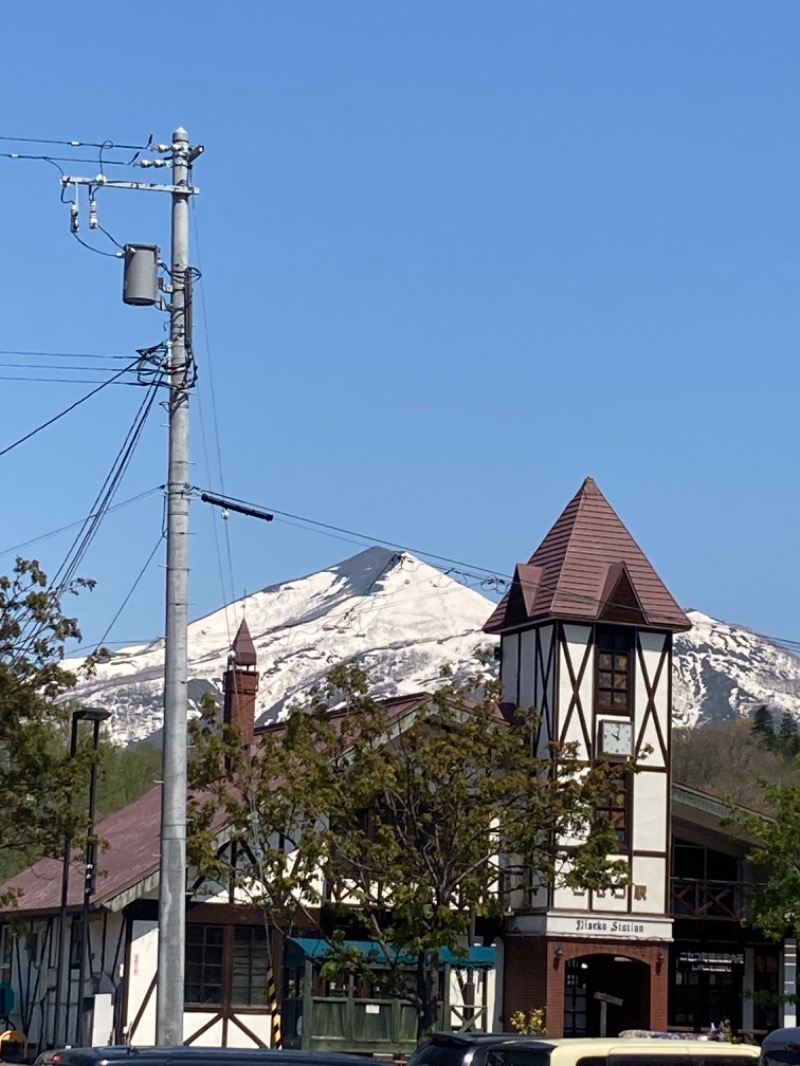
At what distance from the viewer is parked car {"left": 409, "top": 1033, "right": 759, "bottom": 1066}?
14305mm

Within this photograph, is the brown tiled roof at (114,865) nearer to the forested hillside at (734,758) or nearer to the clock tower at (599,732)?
the clock tower at (599,732)

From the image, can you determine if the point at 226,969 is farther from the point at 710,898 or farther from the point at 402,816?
the point at 710,898

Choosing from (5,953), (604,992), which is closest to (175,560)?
(604,992)

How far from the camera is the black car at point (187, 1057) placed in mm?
10758

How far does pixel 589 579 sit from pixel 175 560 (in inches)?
824

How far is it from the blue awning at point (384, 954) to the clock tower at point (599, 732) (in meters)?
1.07

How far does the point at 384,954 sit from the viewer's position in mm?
31891

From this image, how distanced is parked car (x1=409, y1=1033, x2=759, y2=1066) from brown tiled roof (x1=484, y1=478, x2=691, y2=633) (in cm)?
2331

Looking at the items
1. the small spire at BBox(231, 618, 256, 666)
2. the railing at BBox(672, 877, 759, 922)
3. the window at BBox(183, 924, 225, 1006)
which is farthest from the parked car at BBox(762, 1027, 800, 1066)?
the small spire at BBox(231, 618, 256, 666)

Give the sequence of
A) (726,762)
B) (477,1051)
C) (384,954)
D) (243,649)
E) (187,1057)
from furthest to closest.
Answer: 1. (726,762)
2. (243,649)
3. (384,954)
4. (477,1051)
5. (187,1057)

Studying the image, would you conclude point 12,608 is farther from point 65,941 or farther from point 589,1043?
point 589,1043

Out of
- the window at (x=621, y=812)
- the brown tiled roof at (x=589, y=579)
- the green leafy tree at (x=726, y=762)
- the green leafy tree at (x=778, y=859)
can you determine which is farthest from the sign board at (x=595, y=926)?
the green leafy tree at (x=726, y=762)

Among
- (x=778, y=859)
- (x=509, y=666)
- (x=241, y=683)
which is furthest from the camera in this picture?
(x=509, y=666)

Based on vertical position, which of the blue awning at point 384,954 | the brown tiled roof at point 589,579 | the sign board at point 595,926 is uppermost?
the brown tiled roof at point 589,579
